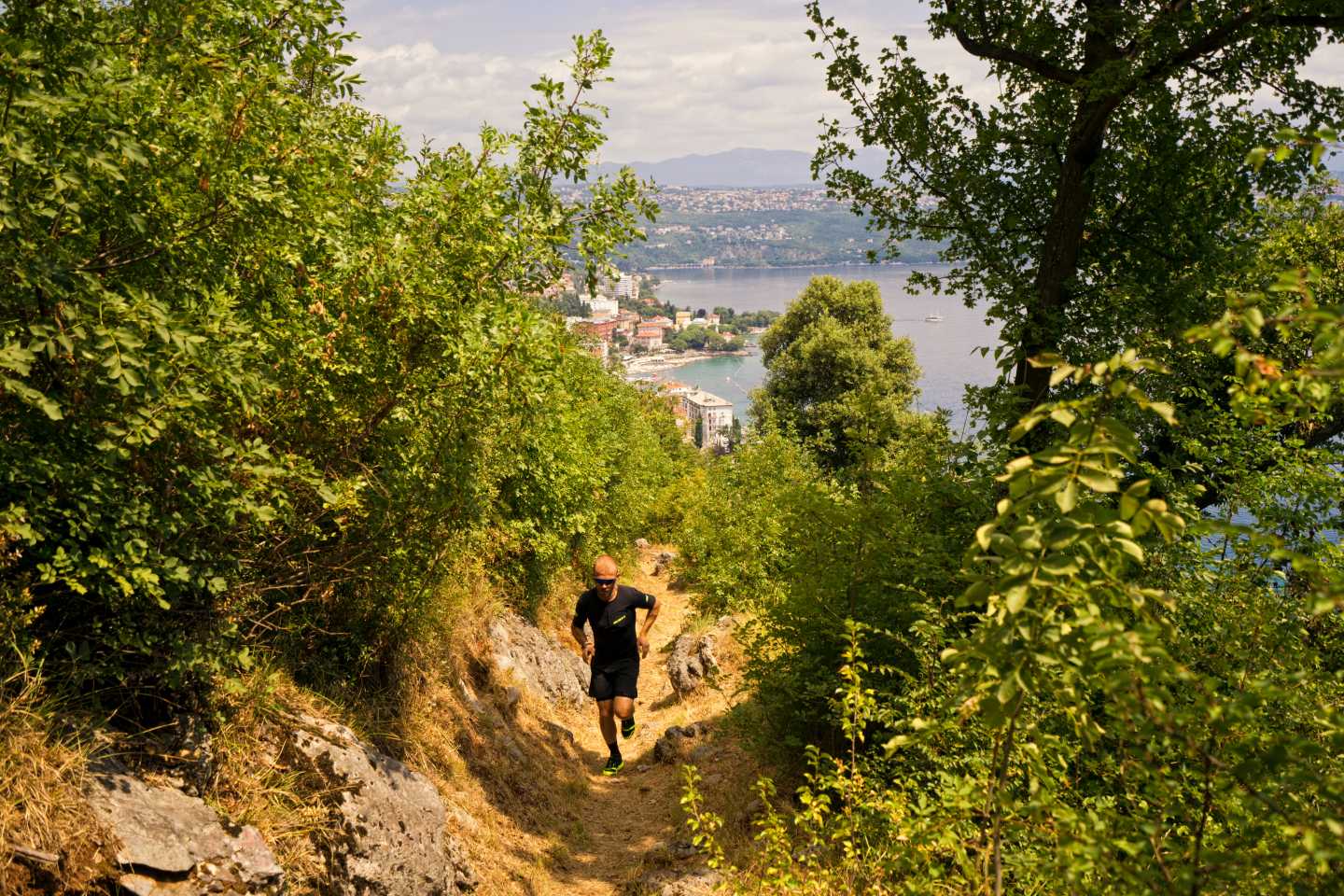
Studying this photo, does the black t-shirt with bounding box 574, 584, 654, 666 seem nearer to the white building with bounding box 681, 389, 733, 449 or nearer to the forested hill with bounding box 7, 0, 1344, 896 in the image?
the forested hill with bounding box 7, 0, 1344, 896

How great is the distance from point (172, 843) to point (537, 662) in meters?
8.89

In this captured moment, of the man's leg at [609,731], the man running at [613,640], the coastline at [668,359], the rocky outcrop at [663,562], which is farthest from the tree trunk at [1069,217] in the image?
the coastline at [668,359]

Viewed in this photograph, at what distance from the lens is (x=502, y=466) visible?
435 inches

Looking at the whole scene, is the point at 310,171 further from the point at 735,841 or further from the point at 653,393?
the point at 653,393

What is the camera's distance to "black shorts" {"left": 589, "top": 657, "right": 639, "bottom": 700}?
9.20 meters

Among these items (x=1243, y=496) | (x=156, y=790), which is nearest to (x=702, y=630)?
(x=1243, y=496)

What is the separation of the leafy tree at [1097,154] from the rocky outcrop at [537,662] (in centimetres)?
805

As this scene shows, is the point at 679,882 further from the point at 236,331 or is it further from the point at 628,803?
the point at 236,331

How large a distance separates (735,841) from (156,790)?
4596mm

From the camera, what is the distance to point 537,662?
12.9 m

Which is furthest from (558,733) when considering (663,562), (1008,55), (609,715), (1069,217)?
(663,562)

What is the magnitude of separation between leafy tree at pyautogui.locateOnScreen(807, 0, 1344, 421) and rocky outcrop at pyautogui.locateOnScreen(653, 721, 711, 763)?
6.22 m

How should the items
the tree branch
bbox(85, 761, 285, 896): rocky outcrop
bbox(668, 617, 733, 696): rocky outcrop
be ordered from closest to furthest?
bbox(85, 761, 285, 896): rocky outcrop < the tree branch < bbox(668, 617, 733, 696): rocky outcrop

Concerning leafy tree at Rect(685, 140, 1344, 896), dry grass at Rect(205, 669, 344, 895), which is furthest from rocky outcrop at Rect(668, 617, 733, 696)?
dry grass at Rect(205, 669, 344, 895)
